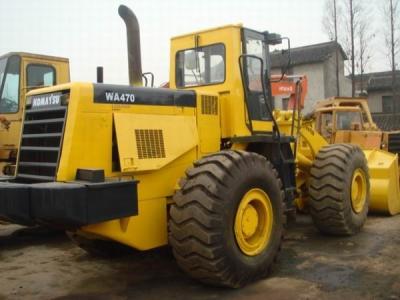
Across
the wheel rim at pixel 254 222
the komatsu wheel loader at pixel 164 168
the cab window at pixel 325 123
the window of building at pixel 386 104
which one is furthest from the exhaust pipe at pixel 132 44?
the window of building at pixel 386 104

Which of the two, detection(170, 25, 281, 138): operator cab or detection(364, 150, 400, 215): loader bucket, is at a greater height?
detection(170, 25, 281, 138): operator cab

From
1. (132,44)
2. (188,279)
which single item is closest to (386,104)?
(132,44)

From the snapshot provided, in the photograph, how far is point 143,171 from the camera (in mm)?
5004

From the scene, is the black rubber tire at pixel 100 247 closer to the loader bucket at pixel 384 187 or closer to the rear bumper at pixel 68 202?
the rear bumper at pixel 68 202

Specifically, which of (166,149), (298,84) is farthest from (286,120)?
(166,149)

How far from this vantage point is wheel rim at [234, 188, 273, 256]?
17.0 feet

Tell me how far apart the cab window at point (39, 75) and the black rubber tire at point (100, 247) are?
11.5 feet

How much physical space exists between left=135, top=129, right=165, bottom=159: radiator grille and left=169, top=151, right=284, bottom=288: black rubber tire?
41 cm

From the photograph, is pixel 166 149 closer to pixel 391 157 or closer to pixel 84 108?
pixel 84 108

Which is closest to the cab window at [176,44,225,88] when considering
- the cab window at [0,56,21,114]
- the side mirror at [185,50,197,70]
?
the side mirror at [185,50,197,70]

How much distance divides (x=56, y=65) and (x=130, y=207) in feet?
18.0

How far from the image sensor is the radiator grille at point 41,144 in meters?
4.77

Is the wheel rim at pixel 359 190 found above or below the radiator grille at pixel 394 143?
below

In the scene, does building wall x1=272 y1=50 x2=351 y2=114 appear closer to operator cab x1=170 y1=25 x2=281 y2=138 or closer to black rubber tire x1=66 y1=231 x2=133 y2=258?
operator cab x1=170 y1=25 x2=281 y2=138
